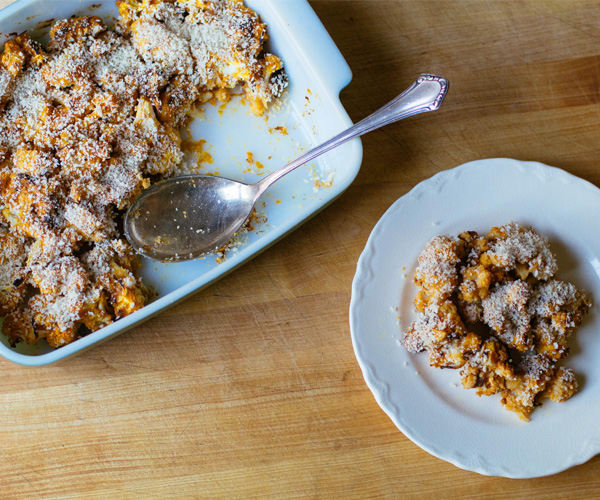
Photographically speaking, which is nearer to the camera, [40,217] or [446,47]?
[40,217]

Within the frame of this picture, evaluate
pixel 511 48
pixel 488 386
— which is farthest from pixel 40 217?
pixel 511 48

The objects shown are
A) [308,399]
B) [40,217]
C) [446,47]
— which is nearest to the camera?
[40,217]

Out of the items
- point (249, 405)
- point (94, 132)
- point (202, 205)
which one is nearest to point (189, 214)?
point (202, 205)

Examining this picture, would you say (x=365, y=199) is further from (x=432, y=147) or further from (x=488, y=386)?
(x=488, y=386)

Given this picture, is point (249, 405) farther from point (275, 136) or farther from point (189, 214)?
point (275, 136)

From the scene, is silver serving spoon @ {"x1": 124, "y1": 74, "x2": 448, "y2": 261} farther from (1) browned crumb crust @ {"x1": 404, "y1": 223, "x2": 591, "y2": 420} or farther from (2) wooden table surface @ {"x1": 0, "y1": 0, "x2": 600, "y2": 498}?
(1) browned crumb crust @ {"x1": 404, "y1": 223, "x2": 591, "y2": 420}

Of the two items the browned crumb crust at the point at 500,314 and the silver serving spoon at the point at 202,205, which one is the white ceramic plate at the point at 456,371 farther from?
the silver serving spoon at the point at 202,205
